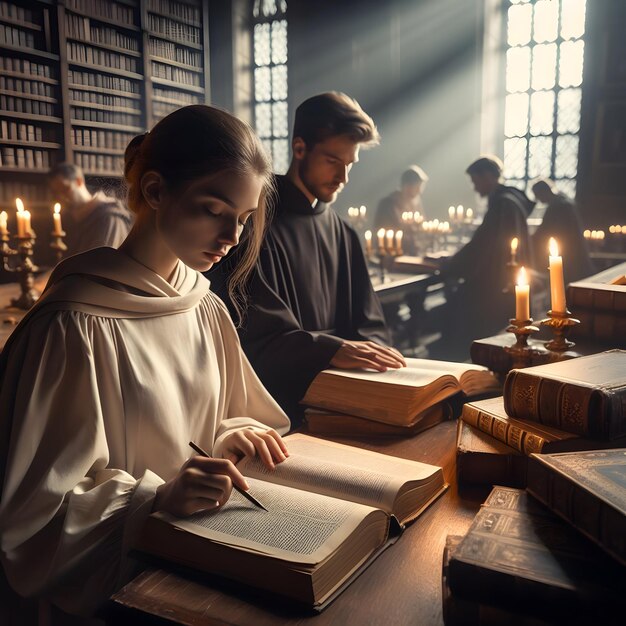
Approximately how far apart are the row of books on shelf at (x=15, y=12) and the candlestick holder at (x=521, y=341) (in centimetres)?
737

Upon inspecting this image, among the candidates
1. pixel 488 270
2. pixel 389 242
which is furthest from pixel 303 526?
pixel 488 270

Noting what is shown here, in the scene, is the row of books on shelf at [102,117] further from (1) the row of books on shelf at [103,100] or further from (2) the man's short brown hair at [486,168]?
(2) the man's short brown hair at [486,168]

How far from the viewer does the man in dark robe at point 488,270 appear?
6.34 metres

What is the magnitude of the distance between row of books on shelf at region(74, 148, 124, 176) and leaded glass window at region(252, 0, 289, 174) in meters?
4.79

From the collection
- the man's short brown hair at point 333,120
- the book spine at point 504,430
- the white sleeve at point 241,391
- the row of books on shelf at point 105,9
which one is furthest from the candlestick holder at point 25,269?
the row of books on shelf at point 105,9

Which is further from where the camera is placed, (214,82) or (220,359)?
(214,82)

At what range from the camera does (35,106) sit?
781 cm

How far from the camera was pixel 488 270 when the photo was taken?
6.41 metres

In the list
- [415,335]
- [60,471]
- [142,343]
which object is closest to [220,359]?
[142,343]

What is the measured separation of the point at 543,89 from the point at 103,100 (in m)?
8.19

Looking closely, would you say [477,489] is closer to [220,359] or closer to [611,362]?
[611,362]

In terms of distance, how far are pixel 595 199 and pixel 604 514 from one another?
38.1ft

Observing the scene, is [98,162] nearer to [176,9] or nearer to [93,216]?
[176,9]

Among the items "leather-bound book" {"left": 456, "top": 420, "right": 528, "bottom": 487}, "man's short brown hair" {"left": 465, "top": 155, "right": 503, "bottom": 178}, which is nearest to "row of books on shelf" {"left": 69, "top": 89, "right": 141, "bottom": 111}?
"man's short brown hair" {"left": 465, "top": 155, "right": 503, "bottom": 178}
